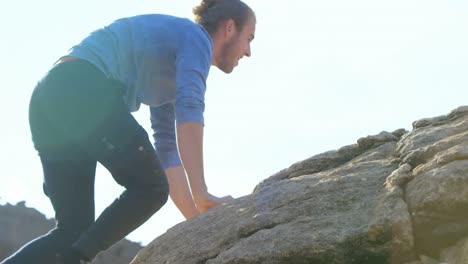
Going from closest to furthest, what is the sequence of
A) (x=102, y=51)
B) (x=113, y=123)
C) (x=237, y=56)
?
(x=113, y=123)
(x=102, y=51)
(x=237, y=56)

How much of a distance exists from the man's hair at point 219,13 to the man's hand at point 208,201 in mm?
1311

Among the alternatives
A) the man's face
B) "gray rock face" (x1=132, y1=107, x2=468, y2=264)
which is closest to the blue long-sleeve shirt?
the man's face

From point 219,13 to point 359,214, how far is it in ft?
6.67

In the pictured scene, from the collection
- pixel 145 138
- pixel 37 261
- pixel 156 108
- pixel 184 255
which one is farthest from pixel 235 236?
pixel 156 108

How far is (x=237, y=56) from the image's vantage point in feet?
21.4

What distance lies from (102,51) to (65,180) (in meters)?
0.94

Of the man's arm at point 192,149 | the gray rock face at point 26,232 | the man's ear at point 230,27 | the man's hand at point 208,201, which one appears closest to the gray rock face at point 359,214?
the man's hand at point 208,201

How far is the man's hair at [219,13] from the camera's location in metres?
6.36

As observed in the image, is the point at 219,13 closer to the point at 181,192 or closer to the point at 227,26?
the point at 227,26

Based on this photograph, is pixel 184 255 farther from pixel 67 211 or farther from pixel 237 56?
pixel 237 56

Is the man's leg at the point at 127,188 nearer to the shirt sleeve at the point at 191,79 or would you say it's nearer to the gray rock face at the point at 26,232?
the shirt sleeve at the point at 191,79

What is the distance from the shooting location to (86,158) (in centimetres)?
546

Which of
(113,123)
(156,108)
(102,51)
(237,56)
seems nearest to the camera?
(113,123)

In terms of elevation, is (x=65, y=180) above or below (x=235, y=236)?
above
